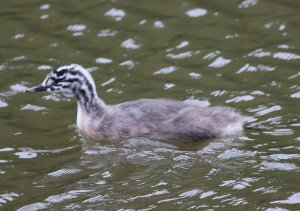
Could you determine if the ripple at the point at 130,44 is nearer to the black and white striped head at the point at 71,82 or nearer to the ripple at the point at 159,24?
the ripple at the point at 159,24

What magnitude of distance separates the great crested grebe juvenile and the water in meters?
0.14

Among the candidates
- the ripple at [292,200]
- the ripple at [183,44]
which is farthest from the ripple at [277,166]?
the ripple at [183,44]

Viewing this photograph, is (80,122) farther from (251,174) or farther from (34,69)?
(251,174)

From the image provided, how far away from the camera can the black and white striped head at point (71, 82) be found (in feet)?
32.8

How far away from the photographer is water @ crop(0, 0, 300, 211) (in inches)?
319

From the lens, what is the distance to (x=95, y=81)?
36.3 ft

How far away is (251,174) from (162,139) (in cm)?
156

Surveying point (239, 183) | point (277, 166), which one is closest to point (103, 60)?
point (277, 166)

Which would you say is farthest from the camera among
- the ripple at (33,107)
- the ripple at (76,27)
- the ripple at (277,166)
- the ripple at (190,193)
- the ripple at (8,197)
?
the ripple at (76,27)

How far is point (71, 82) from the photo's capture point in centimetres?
1008

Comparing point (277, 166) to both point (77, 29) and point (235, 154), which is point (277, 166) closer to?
point (235, 154)

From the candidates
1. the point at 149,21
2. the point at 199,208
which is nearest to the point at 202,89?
the point at 149,21

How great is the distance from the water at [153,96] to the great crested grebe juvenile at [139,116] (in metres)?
0.14

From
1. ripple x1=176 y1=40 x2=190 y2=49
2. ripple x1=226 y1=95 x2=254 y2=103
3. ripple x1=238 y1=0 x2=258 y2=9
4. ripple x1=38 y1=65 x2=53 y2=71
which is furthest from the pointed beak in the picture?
ripple x1=238 y1=0 x2=258 y2=9
